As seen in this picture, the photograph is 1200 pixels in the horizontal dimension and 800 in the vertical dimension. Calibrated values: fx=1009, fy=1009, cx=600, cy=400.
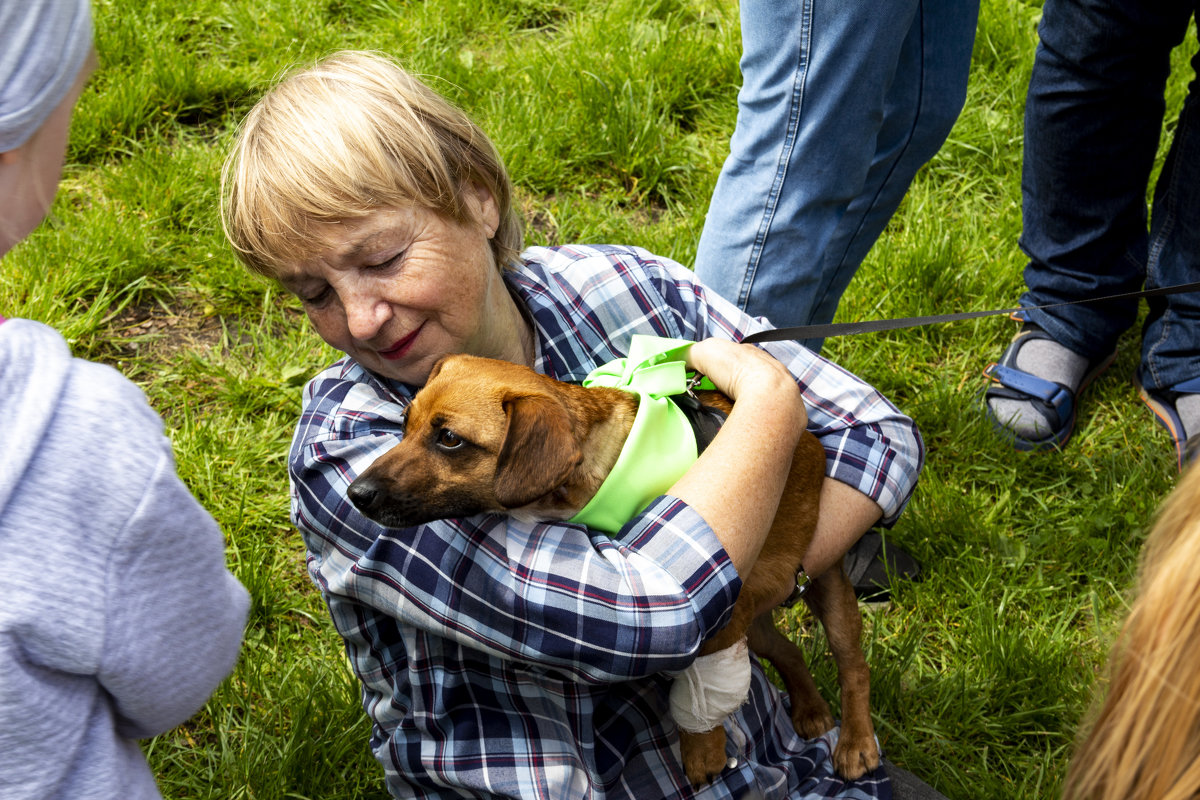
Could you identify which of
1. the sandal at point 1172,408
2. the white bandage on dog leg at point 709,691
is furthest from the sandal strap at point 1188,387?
the white bandage on dog leg at point 709,691

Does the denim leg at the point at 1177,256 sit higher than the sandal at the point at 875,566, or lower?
higher

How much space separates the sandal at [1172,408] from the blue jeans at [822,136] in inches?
50.2

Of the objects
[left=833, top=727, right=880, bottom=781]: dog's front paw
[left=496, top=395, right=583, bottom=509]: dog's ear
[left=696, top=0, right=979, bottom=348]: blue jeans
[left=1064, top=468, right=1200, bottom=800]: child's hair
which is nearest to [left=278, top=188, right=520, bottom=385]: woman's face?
[left=496, top=395, right=583, bottom=509]: dog's ear

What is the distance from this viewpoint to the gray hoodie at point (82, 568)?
96 cm

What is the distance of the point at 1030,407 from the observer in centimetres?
356

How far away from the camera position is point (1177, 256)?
142 inches

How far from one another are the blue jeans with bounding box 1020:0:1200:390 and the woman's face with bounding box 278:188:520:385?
2271 mm

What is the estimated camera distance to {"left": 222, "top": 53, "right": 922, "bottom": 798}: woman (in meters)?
1.75

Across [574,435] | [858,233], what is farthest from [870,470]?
[858,233]

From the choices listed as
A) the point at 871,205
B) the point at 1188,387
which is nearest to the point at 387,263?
the point at 871,205

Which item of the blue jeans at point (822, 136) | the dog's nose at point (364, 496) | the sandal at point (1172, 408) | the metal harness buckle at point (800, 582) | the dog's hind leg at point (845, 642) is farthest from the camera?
the sandal at point (1172, 408)

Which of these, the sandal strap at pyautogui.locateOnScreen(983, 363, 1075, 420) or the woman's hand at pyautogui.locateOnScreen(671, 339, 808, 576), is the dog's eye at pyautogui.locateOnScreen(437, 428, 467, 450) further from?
the sandal strap at pyautogui.locateOnScreen(983, 363, 1075, 420)

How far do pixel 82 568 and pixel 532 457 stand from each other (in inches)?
42.3

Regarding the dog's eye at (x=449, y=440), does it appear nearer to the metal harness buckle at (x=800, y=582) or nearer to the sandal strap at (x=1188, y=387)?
the metal harness buckle at (x=800, y=582)
